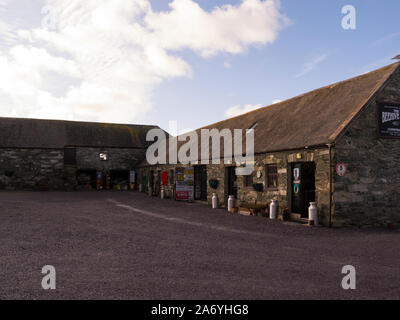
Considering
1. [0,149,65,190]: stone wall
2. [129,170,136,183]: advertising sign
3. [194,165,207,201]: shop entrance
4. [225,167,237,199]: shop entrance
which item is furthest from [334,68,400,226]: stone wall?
[0,149,65,190]: stone wall

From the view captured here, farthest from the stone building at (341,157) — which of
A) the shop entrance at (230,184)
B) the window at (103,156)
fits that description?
the window at (103,156)

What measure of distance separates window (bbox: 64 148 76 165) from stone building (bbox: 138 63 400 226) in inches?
929

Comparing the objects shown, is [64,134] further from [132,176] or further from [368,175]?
[368,175]

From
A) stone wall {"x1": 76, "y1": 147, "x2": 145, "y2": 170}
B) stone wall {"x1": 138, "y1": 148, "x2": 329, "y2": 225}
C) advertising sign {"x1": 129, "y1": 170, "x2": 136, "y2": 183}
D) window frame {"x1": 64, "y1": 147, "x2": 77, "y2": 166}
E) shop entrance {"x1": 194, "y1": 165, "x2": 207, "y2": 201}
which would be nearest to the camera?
stone wall {"x1": 138, "y1": 148, "x2": 329, "y2": 225}

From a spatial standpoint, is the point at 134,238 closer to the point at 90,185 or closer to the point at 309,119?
the point at 309,119

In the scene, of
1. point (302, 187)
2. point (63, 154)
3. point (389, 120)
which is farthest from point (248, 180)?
point (63, 154)

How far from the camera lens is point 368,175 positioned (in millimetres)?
12523

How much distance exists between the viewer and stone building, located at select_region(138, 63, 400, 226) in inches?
475

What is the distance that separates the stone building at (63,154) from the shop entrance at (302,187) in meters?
25.9

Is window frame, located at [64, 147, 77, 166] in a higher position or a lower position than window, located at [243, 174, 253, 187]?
higher

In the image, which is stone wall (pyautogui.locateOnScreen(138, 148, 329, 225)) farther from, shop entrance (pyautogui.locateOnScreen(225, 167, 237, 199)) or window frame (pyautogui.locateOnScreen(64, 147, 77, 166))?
window frame (pyautogui.locateOnScreen(64, 147, 77, 166))

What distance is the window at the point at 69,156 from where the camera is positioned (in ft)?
114

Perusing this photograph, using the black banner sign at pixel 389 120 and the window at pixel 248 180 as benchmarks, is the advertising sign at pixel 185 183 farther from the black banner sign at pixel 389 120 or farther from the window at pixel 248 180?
the black banner sign at pixel 389 120
